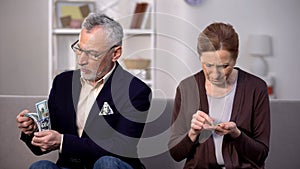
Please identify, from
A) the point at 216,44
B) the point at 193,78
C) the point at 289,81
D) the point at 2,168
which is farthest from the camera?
the point at 289,81

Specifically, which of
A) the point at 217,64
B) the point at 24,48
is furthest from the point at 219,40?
the point at 24,48

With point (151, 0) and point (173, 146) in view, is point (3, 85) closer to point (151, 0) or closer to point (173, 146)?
point (151, 0)

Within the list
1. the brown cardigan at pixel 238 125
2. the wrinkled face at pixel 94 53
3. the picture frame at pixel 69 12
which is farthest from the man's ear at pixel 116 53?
the picture frame at pixel 69 12

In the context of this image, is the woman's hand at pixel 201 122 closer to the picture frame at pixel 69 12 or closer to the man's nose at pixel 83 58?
the man's nose at pixel 83 58

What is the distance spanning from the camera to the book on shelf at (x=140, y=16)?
4969 mm

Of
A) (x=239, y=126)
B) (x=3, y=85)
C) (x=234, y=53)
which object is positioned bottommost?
(x=3, y=85)

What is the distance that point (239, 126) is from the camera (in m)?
2.11

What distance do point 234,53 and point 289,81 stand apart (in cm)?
306

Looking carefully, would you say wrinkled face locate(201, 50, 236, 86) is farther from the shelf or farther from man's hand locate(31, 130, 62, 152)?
the shelf

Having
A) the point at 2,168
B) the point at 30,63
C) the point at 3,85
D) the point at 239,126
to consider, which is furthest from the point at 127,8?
the point at 239,126

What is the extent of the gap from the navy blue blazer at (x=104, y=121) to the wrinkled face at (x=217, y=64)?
0.28 metres

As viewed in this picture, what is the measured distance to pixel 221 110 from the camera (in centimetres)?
216

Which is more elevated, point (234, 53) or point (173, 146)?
point (234, 53)

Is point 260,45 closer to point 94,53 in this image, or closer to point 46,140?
point 94,53
